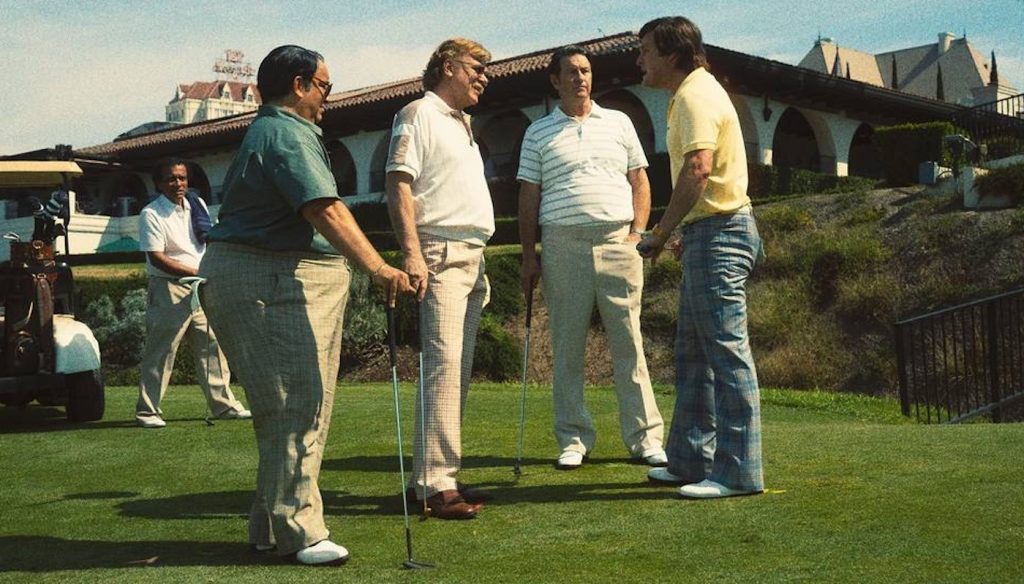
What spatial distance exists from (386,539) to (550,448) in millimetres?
2590

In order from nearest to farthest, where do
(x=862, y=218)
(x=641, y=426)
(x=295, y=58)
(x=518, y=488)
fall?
(x=295, y=58), (x=518, y=488), (x=641, y=426), (x=862, y=218)

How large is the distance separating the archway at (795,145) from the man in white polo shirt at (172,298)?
90.2 ft

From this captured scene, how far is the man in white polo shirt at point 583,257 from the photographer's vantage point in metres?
6.69

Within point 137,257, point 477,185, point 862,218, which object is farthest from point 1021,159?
point 137,257

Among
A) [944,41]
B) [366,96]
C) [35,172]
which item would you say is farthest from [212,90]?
[35,172]

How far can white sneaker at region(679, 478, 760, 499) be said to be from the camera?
5.54 metres

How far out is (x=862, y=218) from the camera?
2164 cm

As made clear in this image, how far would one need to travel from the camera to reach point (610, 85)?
2934 cm

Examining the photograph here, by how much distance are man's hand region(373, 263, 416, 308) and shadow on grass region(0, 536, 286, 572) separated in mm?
1112

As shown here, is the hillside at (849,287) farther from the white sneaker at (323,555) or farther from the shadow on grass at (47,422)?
the white sneaker at (323,555)

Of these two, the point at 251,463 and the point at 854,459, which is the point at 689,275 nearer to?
the point at 854,459

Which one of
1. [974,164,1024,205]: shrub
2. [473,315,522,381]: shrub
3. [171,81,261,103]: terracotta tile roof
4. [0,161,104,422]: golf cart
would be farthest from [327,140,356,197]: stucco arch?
[171,81,261,103]: terracotta tile roof

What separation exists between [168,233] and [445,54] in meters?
4.26

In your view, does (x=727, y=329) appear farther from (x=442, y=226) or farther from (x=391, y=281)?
(x=391, y=281)
